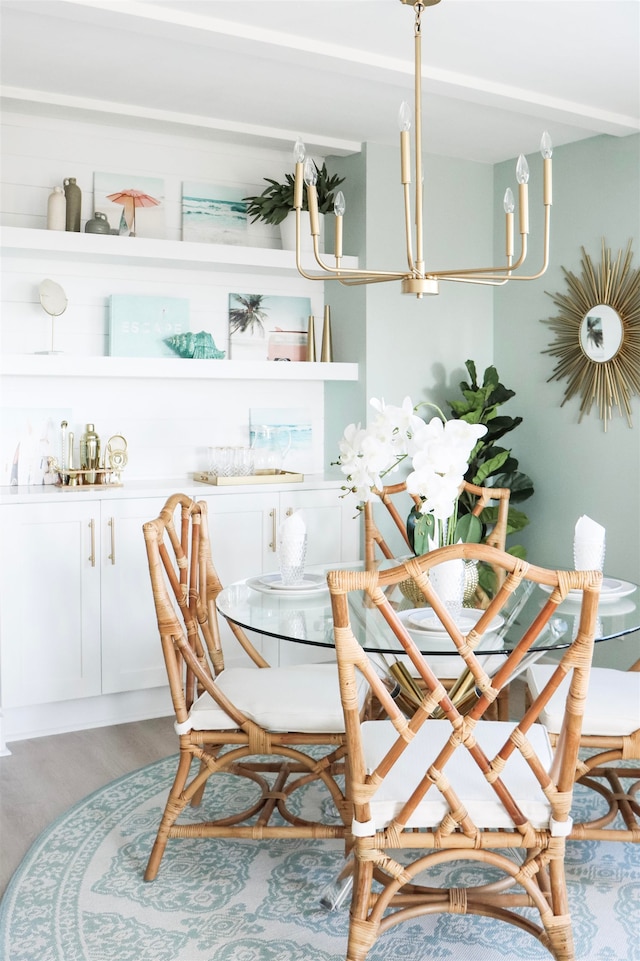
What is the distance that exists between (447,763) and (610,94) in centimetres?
273

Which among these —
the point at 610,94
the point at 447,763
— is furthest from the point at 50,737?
the point at 610,94

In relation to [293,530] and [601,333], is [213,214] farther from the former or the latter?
[293,530]

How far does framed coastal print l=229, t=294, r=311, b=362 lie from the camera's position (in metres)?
4.41

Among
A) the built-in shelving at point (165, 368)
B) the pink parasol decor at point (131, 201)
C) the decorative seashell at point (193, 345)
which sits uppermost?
the pink parasol decor at point (131, 201)

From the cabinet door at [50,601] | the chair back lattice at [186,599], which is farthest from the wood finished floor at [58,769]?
the chair back lattice at [186,599]

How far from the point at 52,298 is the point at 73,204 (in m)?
0.42

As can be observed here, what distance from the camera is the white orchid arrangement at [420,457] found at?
2342 mm

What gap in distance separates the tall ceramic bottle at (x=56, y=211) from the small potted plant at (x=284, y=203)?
0.93 m

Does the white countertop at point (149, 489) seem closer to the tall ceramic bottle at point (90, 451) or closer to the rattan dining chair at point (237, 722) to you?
the tall ceramic bottle at point (90, 451)

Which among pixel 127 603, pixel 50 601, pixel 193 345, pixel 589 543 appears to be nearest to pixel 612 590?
pixel 589 543

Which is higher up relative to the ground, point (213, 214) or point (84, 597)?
point (213, 214)

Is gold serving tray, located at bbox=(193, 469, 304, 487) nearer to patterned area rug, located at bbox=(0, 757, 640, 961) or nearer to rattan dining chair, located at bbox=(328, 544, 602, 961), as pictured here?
patterned area rug, located at bbox=(0, 757, 640, 961)

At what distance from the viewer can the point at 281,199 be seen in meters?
4.24

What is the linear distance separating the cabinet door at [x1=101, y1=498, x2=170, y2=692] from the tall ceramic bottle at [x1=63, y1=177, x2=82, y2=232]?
1222 mm
